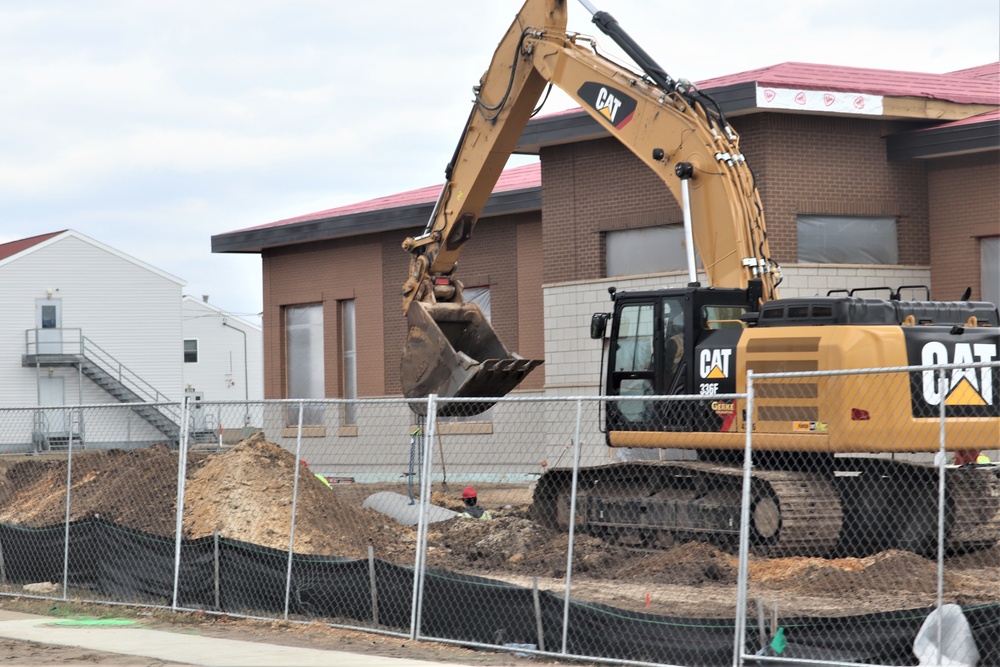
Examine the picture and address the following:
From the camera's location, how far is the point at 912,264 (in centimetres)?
2270

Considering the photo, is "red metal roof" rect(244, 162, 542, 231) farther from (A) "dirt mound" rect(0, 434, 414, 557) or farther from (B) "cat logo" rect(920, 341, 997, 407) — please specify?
(B) "cat logo" rect(920, 341, 997, 407)

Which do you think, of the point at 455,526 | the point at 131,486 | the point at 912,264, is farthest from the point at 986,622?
the point at 912,264

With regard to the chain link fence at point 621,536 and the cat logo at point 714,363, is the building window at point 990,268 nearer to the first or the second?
the chain link fence at point 621,536

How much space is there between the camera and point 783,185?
22.0m

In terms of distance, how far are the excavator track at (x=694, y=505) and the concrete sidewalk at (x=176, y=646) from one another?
16.7ft

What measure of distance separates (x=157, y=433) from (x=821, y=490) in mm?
44842

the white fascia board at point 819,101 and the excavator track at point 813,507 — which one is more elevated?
the white fascia board at point 819,101

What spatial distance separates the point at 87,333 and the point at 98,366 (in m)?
1.61

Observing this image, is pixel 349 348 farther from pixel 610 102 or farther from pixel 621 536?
pixel 621 536

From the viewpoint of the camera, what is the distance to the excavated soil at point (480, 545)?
12.1 metres

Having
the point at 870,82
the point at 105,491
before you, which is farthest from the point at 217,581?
the point at 870,82

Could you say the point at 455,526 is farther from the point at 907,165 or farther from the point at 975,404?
the point at 907,165

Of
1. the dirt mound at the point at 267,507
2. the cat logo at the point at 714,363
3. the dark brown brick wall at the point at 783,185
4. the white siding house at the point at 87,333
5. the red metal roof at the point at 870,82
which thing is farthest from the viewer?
the white siding house at the point at 87,333

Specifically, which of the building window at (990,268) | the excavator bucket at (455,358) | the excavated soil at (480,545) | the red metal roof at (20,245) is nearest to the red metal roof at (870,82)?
the building window at (990,268)
